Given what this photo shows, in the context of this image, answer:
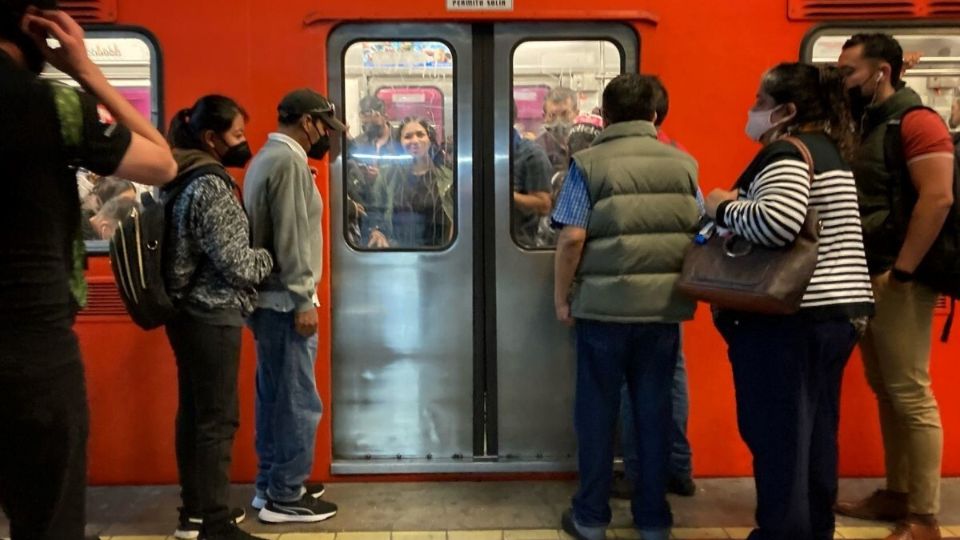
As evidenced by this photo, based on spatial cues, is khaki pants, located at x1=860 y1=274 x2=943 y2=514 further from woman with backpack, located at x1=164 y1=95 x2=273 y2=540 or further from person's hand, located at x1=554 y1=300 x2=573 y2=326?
woman with backpack, located at x1=164 y1=95 x2=273 y2=540

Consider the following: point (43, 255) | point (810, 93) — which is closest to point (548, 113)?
point (810, 93)

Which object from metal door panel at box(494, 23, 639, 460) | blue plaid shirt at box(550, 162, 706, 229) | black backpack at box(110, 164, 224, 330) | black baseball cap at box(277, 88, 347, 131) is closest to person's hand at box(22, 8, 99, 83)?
black backpack at box(110, 164, 224, 330)

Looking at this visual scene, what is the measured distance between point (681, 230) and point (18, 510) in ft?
7.20

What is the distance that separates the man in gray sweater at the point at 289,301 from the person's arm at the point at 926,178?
218cm

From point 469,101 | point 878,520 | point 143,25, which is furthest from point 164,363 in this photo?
point 878,520

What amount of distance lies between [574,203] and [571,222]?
7 cm

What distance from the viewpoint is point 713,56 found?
3652 millimetres

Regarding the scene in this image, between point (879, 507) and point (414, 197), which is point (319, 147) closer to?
point (414, 197)

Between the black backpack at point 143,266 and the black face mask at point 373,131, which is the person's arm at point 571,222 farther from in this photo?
the black backpack at point 143,266

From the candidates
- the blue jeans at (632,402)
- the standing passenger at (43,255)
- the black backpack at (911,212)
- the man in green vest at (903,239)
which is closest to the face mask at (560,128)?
the blue jeans at (632,402)

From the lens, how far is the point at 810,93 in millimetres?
2562

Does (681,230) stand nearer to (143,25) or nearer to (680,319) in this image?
(680,319)

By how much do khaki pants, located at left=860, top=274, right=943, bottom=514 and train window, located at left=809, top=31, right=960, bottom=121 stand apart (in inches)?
46.2

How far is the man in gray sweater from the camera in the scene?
3.16 metres
